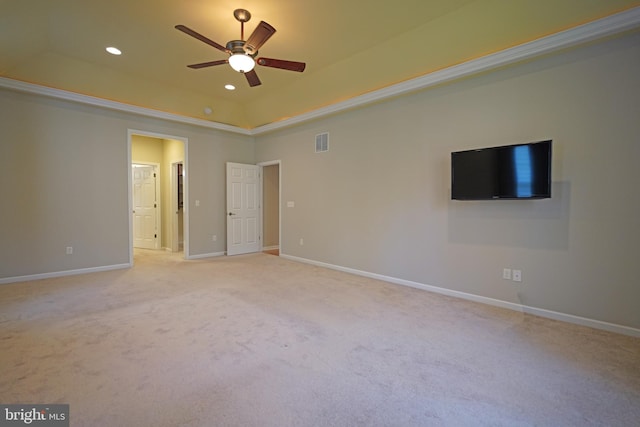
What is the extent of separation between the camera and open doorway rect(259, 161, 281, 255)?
7383 millimetres

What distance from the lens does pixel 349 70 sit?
A: 4.37 meters

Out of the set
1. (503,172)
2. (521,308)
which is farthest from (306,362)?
(503,172)

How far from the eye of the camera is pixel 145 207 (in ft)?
24.2

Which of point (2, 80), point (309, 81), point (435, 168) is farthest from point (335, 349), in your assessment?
point (2, 80)

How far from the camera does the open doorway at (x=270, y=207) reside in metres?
7.38

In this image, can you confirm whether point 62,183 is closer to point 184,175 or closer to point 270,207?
point 184,175

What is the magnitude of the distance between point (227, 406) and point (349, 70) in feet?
14.2

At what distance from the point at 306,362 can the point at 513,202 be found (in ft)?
9.46

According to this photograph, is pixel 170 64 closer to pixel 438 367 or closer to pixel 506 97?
pixel 506 97

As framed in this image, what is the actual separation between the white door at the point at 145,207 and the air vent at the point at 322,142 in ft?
14.3

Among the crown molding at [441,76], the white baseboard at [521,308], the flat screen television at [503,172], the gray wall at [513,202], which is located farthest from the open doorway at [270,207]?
the flat screen television at [503,172]

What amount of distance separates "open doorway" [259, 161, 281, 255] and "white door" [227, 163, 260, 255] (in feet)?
0.61

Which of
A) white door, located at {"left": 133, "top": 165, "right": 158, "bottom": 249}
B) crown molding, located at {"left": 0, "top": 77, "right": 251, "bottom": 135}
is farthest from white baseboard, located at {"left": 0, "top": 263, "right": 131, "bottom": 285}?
crown molding, located at {"left": 0, "top": 77, "right": 251, "bottom": 135}

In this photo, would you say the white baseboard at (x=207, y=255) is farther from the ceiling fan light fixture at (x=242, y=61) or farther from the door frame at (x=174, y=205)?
the ceiling fan light fixture at (x=242, y=61)
